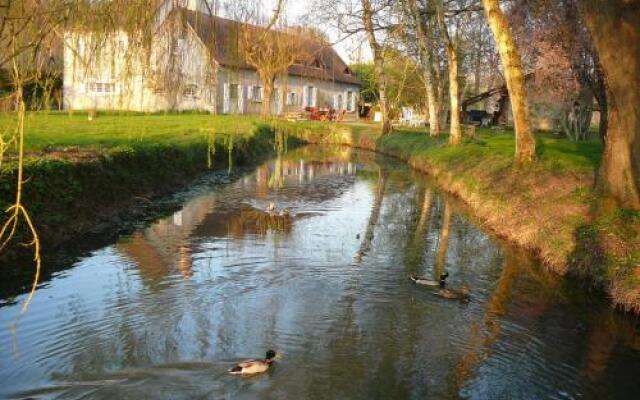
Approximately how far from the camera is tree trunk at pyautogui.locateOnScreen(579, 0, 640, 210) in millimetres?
11273

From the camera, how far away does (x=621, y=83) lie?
37.7ft

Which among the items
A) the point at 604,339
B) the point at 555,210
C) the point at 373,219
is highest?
the point at 555,210

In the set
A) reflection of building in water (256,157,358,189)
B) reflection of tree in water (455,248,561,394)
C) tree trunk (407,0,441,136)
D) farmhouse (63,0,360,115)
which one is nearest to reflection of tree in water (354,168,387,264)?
reflection of building in water (256,157,358,189)

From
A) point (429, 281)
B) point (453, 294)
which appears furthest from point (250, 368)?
point (429, 281)

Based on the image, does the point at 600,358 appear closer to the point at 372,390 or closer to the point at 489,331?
the point at 489,331

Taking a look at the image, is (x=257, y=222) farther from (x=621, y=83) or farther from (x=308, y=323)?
(x=621, y=83)

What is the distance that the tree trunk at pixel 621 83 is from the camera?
1127 cm

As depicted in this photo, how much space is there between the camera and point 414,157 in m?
28.1

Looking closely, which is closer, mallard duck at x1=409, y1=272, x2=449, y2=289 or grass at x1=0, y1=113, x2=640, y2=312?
mallard duck at x1=409, y1=272, x2=449, y2=289

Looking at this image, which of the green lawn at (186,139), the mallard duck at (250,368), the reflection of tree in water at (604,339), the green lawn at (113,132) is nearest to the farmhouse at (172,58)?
the green lawn at (113,132)

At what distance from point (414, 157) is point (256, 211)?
44.7 ft

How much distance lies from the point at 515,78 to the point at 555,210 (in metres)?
5.61

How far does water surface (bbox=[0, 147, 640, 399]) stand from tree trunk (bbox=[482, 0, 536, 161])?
4.36 metres

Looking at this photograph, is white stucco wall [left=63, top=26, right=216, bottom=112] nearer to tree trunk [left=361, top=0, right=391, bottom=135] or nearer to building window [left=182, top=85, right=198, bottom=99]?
building window [left=182, top=85, right=198, bottom=99]
